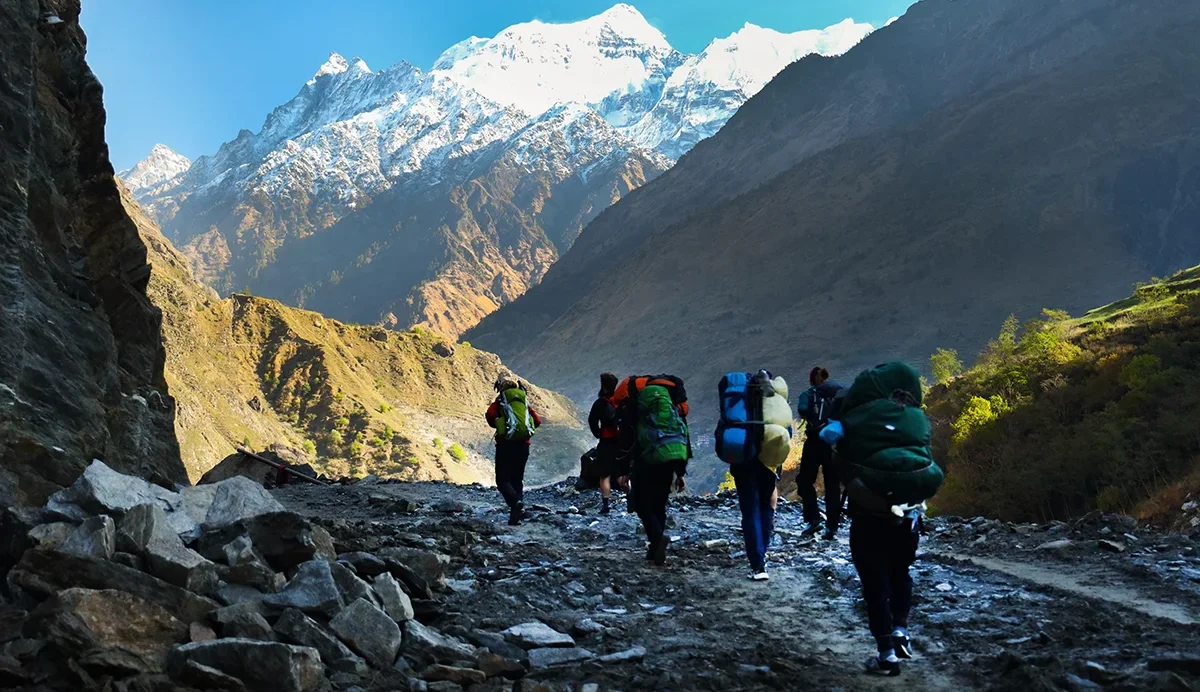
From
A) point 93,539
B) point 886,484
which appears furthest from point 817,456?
point 93,539

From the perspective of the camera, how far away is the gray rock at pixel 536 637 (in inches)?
197

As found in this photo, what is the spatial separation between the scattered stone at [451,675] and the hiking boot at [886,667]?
2.30m

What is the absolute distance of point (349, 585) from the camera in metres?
4.88

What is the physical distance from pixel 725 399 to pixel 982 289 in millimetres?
118108

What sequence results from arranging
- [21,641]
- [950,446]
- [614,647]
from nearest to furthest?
[21,641] → [614,647] → [950,446]

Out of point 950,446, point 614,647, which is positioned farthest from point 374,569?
point 950,446

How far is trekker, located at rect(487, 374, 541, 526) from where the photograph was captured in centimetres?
1108

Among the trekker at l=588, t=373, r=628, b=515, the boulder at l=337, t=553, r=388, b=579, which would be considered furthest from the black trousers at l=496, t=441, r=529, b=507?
the boulder at l=337, t=553, r=388, b=579

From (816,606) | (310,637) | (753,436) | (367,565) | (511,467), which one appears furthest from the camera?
(511,467)

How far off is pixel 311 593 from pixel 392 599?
1.80ft

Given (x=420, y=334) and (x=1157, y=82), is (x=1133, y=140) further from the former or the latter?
(x=420, y=334)

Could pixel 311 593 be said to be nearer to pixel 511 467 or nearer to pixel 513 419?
pixel 513 419

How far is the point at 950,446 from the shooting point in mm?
34219

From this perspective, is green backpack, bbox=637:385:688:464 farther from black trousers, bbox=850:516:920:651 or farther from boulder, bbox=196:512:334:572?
boulder, bbox=196:512:334:572
